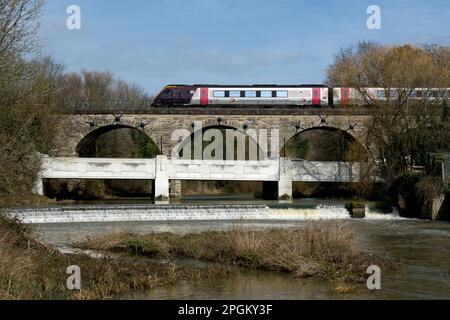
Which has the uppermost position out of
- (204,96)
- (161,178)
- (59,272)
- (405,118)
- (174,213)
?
(204,96)

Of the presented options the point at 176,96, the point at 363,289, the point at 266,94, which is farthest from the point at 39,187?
the point at 363,289

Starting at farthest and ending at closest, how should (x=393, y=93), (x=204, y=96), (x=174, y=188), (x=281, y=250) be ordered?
(x=204, y=96)
(x=174, y=188)
(x=393, y=93)
(x=281, y=250)

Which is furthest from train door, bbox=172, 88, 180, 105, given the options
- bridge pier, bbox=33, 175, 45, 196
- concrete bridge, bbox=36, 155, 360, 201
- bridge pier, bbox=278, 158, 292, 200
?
bridge pier, bbox=33, 175, 45, 196

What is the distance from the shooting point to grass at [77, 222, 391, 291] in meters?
12.1

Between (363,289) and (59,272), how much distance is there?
5.63 metres

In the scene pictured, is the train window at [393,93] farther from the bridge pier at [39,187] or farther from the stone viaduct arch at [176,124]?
the bridge pier at [39,187]

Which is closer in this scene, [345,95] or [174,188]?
[345,95]

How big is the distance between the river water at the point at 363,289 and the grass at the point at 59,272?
1.24 feet

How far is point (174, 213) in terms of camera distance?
2575cm

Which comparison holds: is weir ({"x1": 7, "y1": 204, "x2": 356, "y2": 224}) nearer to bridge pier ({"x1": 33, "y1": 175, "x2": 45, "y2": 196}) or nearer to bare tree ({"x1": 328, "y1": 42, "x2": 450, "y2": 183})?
bare tree ({"x1": 328, "y1": 42, "x2": 450, "y2": 183})

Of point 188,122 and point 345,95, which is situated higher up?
point 345,95

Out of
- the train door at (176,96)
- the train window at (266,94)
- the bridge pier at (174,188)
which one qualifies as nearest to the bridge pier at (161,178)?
the bridge pier at (174,188)

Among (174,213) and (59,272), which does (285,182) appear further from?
(59,272)

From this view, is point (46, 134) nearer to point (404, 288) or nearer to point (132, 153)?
point (132, 153)
